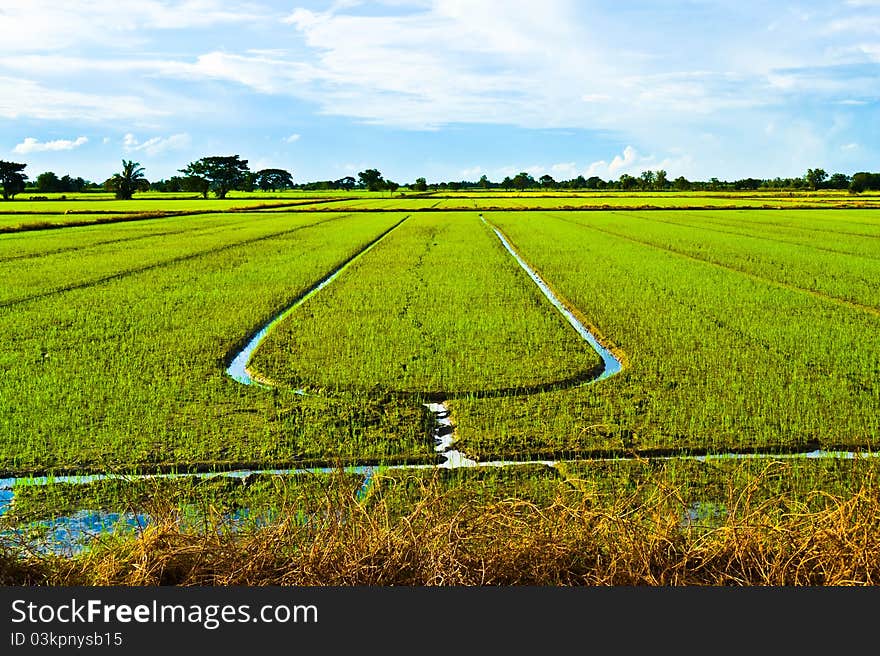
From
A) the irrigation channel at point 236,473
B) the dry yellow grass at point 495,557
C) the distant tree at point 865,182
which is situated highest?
the distant tree at point 865,182

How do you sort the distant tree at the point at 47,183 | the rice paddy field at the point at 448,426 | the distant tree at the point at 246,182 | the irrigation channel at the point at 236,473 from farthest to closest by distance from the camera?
the distant tree at the point at 246,182
the distant tree at the point at 47,183
the irrigation channel at the point at 236,473
the rice paddy field at the point at 448,426

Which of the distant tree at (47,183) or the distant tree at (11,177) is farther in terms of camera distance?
the distant tree at (47,183)

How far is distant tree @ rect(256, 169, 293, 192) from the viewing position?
148875mm

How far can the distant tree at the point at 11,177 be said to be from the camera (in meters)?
94.8

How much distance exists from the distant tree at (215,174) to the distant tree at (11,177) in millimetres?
24095

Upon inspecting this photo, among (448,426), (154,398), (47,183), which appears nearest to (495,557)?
(448,426)

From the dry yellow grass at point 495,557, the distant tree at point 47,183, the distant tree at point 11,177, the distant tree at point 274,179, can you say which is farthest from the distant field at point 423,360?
the distant tree at point 274,179

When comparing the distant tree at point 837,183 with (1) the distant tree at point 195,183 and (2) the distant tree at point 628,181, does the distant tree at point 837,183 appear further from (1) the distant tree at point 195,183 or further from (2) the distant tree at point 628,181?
(1) the distant tree at point 195,183

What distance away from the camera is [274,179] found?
151875 mm

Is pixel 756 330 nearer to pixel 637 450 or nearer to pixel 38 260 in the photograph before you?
pixel 637 450

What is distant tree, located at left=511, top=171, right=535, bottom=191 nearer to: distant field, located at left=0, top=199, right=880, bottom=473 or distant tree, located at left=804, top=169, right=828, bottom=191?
distant tree, located at left=804, top=169, right=828, bottom=191

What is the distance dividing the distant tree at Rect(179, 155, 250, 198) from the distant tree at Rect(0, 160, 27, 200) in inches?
949

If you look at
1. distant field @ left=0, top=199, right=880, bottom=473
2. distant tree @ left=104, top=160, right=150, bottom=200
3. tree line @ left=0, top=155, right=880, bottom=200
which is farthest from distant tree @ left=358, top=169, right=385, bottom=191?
distant field @ left=0, top=199, right=880, bottom=473

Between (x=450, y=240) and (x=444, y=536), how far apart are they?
87.8 ft
